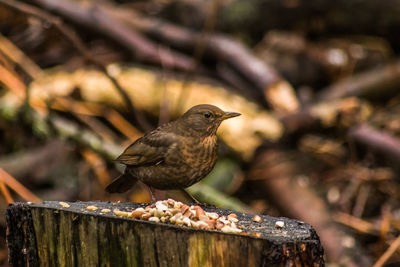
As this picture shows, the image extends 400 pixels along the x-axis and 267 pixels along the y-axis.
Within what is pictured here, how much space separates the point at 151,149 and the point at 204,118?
366mm

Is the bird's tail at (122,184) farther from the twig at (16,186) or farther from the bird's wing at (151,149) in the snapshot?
the twig at (16,186)

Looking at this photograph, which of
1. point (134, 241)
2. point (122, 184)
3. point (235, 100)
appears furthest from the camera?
point (235, 100)

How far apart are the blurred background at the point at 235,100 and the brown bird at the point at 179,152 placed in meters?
1.63

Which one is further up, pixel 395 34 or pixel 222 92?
pixel 395 34

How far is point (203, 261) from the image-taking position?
7.48ft

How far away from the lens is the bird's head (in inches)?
131

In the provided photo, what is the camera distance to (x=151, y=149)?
131 inches

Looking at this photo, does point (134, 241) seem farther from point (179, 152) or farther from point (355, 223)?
point (355, 223)

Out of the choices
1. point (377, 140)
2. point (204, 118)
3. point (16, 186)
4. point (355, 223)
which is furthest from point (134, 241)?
point (377, 140)

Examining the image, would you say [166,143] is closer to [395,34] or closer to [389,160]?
[389,160]

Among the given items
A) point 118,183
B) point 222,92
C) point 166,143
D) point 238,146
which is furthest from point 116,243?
point 222,92

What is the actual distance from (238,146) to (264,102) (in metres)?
1.03

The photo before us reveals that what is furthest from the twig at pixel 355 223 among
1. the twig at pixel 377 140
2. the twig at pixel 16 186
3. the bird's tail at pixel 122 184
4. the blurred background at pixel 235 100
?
the twig at pixel 16 186

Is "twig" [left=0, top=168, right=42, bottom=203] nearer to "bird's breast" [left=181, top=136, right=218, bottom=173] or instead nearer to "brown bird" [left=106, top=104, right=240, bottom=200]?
"brown bird" [left=106, top=104, right=240, bottom=200]
